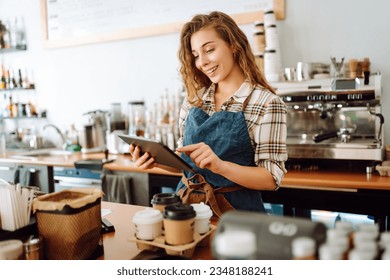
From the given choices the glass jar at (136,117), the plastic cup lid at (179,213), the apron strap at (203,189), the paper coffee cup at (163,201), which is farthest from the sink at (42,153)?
the plastic cup lid at (179,213)

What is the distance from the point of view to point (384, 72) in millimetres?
2518

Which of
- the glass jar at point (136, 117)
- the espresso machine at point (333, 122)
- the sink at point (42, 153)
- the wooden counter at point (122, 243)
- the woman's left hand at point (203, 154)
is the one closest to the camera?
the wooden counter at point (122, 243)

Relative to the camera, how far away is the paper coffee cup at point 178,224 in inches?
37.0

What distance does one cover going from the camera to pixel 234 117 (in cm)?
147

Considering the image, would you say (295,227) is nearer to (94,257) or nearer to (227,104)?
(94,257)

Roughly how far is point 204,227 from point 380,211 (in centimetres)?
134

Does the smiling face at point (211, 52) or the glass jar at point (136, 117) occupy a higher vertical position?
the smiling face at point (211, 52)

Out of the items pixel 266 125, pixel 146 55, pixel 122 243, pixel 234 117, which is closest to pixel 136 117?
pixel 146 55

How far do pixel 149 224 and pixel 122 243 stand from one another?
231 millimetres

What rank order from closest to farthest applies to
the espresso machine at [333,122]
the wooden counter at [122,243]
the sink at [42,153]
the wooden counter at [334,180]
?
the wooden counter at [122,243] → the wooden counter at [334,180] → the espresso machine at [333,122] → the sink at [42,153]

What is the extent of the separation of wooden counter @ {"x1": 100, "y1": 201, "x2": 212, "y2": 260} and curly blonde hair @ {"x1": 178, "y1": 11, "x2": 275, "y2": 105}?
1.84 ft

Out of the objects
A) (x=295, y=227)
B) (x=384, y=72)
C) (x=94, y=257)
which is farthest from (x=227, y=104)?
(x=384, y=72)

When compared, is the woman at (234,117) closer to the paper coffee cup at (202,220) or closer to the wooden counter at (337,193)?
the paper coffee cup at (202,220)

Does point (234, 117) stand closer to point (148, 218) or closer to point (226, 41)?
point (226, 41)
